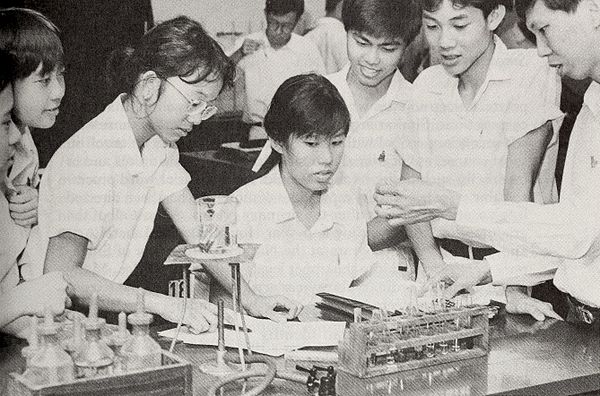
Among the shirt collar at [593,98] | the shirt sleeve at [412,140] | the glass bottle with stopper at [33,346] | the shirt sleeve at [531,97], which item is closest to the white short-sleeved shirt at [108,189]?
the glass bottle with stopper at [33,346]

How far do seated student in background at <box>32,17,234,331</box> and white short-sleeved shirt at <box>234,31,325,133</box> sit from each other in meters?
0.11

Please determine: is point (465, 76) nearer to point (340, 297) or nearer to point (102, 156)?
point (340, 297)

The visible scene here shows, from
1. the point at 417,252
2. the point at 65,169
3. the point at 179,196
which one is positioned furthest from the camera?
the point at 417,252

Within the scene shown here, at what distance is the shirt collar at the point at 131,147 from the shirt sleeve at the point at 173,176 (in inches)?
1.0

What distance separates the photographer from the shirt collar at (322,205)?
10.7 ft

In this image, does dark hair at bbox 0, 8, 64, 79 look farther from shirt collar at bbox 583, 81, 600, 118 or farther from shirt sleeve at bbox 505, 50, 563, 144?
shirt collar at bbox 583, 81, 600, 118

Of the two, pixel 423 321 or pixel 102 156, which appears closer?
pixel 423 321

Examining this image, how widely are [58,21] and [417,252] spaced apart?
5.27 ft

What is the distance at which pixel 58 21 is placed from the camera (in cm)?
273

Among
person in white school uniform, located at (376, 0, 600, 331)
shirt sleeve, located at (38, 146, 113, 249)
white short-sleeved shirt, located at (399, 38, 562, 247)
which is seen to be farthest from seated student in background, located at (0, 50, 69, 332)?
white short-sleeved shirt, located at (399, 38, 562, 247)

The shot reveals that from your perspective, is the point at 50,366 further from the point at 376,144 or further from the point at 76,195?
the point at 376,144

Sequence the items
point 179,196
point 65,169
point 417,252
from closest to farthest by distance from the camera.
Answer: point 65,169 → point 179,196 → point 417,252

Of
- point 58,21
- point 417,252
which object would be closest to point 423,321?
point 417,252

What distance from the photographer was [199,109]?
301 centimetres
